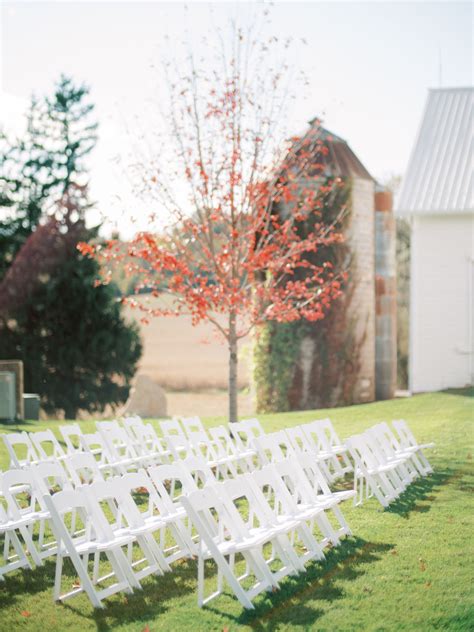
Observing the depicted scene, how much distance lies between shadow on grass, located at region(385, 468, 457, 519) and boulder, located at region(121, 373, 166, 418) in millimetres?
10874

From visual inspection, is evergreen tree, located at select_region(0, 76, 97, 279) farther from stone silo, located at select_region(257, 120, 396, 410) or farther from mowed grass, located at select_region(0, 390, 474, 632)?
mowed grass, located at select_region(0, 390, 474, 632)

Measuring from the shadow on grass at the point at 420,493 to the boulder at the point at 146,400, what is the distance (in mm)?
10874

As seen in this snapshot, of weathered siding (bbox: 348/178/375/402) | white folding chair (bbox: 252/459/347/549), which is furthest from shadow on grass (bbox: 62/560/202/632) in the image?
weathered siding (bbox: 348/178/375/402)

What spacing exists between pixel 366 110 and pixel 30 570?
645 inches

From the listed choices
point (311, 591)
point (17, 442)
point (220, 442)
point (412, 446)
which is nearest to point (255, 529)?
point (311, 591)

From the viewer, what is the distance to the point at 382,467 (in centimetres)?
1023

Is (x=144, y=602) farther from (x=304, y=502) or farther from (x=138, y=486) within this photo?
(x=304, y=502)

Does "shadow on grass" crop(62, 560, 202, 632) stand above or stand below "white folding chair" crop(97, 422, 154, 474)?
below

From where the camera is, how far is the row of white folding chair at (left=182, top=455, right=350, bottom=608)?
21.1 ft

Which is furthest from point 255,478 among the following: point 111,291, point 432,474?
point 111,291

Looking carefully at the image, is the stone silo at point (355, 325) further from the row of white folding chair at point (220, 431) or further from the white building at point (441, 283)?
the row of white folding chair at point (220, 431)

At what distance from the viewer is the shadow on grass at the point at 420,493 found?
31.7 ft

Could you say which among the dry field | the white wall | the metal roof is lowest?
the dry field

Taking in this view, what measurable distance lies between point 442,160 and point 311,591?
710 inches
